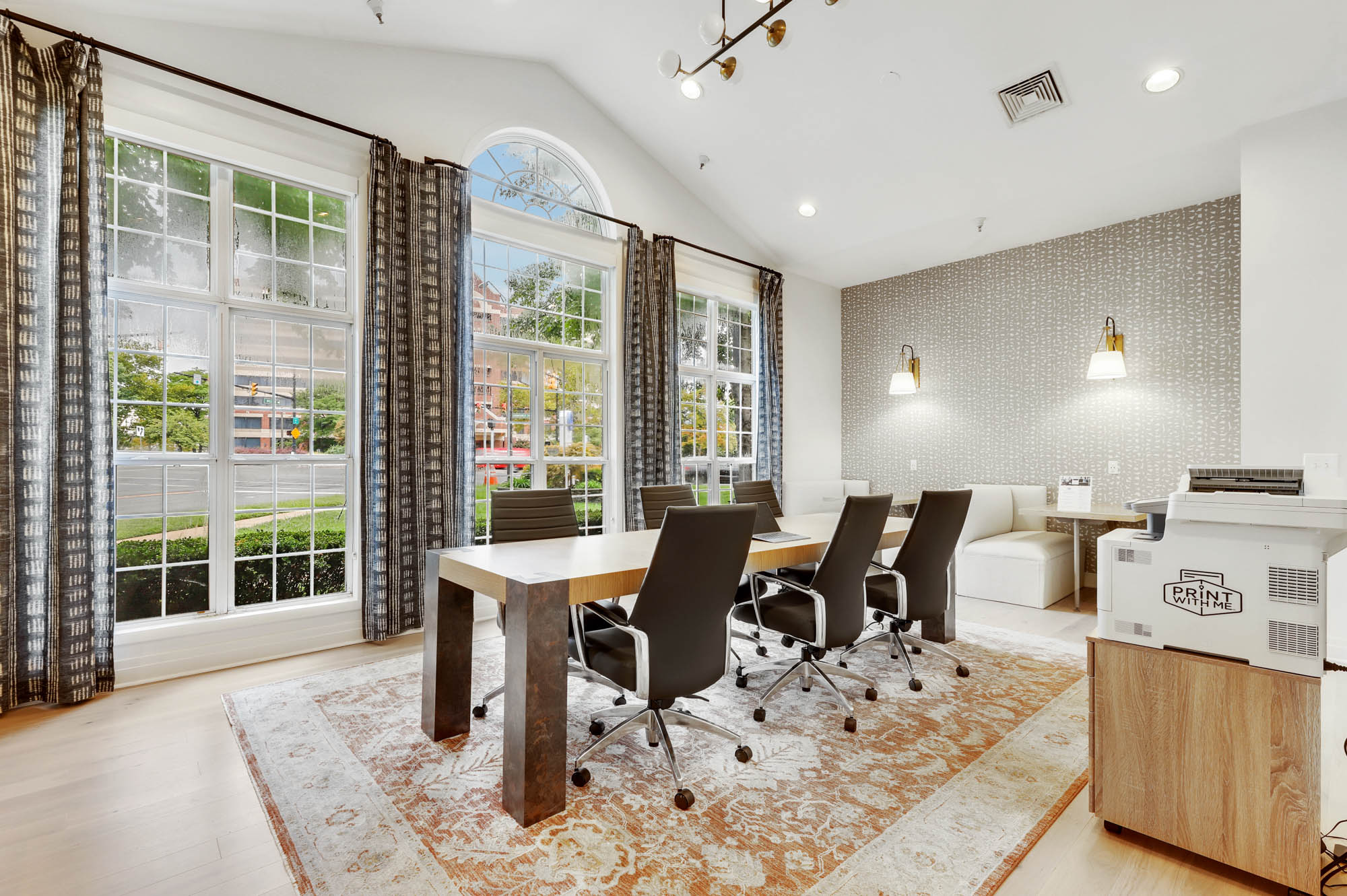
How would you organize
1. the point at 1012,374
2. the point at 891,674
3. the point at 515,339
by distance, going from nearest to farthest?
the point at 891,674
the point at 515,339
the point at 1012,374

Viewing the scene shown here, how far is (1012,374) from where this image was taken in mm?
5930

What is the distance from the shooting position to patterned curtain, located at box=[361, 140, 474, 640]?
3.77m

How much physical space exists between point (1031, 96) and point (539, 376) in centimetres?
388

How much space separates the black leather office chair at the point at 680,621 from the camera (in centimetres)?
204

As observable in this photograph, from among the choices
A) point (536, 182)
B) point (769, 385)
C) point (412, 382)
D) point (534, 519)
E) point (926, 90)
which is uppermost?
point (926, 90)

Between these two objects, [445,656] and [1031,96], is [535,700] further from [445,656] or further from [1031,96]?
[1031,96]

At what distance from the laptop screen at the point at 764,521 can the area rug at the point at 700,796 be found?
828 millimetres

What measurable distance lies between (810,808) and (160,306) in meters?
3.94

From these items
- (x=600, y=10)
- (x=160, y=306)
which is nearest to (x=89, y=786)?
(x=160, y=306)

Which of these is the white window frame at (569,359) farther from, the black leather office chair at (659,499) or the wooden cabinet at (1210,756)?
the wooden cabinet at (1210,756)

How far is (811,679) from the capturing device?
296 cm

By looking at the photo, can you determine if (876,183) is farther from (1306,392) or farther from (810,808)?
(810,808)

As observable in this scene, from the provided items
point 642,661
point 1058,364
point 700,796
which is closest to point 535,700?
point 642,661

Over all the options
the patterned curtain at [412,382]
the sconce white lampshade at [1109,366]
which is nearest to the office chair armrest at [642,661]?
the patterned curtain at [412,382]
